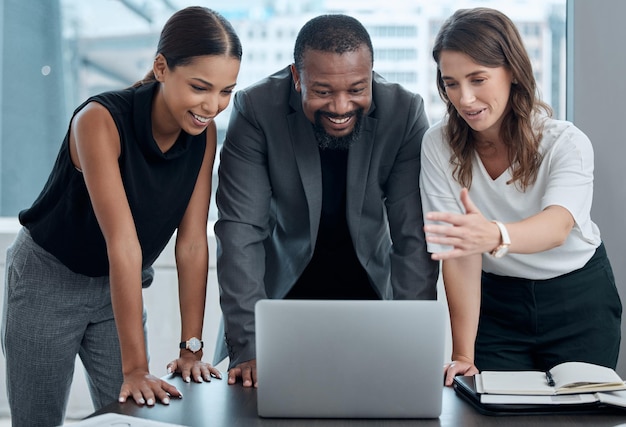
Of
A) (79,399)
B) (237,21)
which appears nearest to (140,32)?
(237,21)

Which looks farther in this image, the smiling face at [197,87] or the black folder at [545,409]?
the smiling face at [197,87]

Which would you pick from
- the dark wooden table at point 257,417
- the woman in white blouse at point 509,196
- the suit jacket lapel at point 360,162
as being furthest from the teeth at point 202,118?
the dark wooden table at point 257,417

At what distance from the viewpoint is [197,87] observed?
1.76m

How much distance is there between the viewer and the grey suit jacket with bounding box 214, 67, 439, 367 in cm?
203

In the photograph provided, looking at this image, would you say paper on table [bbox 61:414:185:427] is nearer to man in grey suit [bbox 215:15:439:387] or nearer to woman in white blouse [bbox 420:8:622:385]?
man in grey suit [bbox 215:15:439:387]

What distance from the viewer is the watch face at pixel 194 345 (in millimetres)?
1733

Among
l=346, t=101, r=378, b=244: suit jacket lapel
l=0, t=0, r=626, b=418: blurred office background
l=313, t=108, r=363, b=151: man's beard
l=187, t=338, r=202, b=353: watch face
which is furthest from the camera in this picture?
l=0, t=0, r=626, b=418: blurred office background

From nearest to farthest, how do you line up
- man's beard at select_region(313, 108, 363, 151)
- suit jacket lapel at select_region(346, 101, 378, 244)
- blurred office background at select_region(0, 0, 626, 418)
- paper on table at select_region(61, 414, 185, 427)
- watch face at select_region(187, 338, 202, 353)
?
paper on table at select_region(61, 414, 185, 427), watch face at select_region(187, 338, 202, 353), man's beard at select_region(313, 108, 363, 151), suit jacket lapel at select_region(346, 101, 378, 244), blurred office background at select_region(0, 0, 626, 418)

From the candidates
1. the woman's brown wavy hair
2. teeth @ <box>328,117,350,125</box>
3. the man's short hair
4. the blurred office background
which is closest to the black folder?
the woman's brown wavy hair

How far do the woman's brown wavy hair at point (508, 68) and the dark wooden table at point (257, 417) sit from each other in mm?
640

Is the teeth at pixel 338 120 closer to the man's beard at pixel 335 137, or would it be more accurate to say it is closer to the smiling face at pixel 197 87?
the man's beard at pixel 335 137

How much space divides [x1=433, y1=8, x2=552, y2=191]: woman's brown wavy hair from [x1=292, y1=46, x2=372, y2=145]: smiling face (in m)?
0.20

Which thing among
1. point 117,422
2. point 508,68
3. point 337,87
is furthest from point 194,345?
point 508,68

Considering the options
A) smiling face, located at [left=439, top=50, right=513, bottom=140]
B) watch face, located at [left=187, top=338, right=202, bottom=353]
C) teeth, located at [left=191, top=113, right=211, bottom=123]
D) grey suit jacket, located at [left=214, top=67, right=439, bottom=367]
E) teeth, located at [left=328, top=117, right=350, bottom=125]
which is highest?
smiling face, located at [left=439, top=50, right=513, bottom=140]
